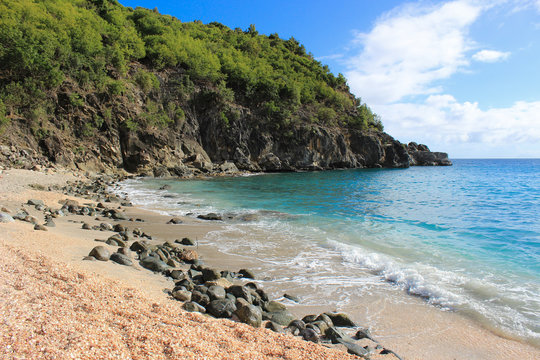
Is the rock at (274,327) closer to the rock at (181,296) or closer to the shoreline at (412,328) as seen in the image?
the rock at (181,296)

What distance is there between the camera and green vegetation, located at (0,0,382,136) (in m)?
30.3

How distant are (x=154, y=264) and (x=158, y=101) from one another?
41.8 meters

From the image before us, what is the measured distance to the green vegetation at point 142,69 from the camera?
1195 inches

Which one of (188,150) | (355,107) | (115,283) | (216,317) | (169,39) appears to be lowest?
(216,317)

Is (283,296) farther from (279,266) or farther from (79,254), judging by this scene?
(79,254)

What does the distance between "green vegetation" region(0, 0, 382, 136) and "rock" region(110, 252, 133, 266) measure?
94.6 ft

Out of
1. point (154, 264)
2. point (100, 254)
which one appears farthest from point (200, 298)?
point (100, 254)

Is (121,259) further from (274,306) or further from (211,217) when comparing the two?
(211,217)

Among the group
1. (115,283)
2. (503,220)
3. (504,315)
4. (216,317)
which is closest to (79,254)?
(115,283)

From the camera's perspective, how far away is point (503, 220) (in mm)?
15523

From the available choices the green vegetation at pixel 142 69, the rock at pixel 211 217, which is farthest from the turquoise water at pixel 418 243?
the green vegetation at pixel 142 69

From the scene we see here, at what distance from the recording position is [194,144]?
45844mm

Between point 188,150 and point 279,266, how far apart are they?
1520 inches

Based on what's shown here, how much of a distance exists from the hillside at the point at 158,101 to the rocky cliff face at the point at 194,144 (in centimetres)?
14
